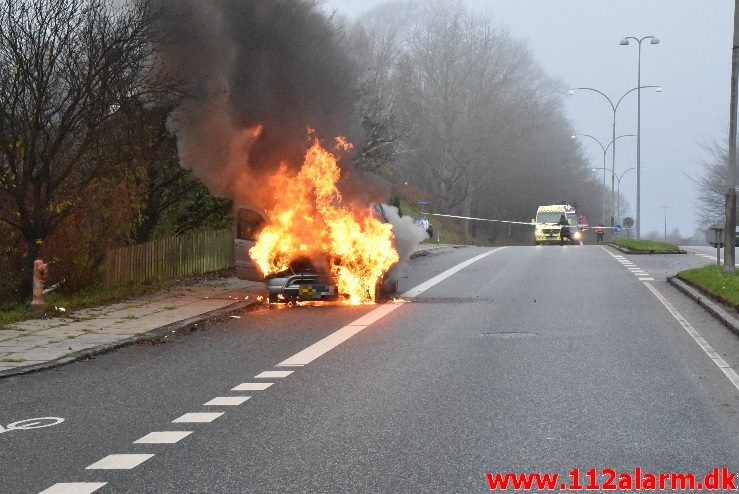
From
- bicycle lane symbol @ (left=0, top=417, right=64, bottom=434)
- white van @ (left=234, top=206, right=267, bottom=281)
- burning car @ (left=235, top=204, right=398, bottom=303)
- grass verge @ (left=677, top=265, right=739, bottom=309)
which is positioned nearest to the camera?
bicycle lane symbol @ (left=0, top=417, right=64, bottom=434)

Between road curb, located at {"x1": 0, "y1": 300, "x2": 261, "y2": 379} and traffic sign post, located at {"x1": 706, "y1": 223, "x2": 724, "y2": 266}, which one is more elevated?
traffic sign post, located at {"x1": 706, "y1": 223, "x2": 724, "y2": 266}

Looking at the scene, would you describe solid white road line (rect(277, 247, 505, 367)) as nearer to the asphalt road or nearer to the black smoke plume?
the asphalt road

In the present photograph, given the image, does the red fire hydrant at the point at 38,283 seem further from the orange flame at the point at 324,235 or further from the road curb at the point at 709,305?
the road curb at the point at 709,305

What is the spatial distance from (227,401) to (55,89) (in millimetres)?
10010

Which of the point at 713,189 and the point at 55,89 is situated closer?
the point at 55,89

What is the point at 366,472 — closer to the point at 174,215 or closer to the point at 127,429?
the point at 127,429

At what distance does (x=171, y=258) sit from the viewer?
79.5ft

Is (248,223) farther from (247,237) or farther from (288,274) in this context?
(288,274)

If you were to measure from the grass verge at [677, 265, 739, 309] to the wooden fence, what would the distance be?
33.9 ft

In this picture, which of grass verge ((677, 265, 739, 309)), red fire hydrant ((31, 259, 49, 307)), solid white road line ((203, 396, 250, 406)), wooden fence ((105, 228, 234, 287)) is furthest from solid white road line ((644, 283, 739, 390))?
wooden fence ((105, 228, 234, 287))

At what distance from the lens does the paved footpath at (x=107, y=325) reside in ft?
39.0

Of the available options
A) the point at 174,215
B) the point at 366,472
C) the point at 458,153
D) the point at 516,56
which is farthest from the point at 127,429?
the point at 516,56

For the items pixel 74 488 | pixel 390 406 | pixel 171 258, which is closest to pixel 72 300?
pixel 171 258

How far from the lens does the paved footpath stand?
39.0ft
